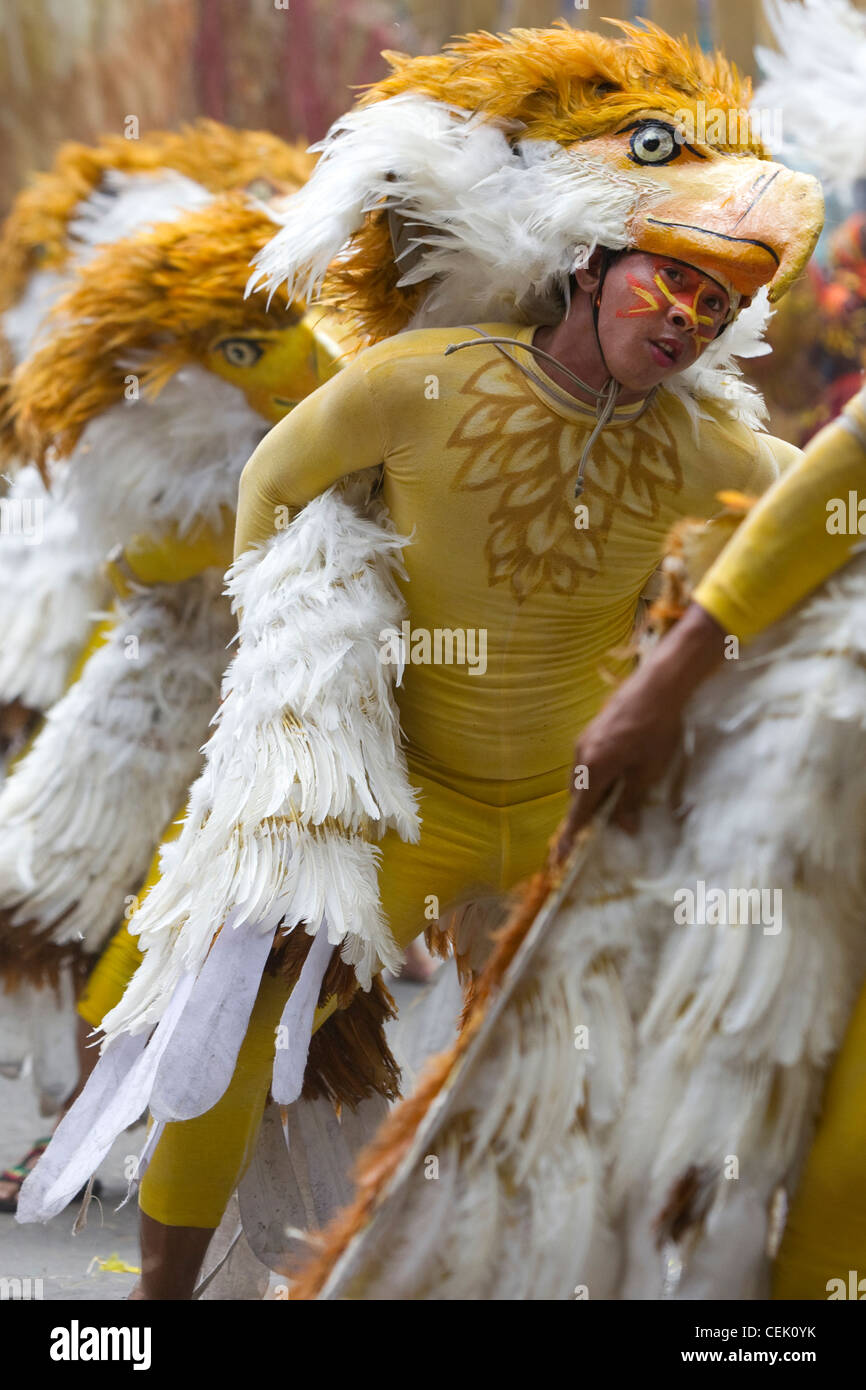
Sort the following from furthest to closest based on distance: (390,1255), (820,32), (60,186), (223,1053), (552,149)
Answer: (60,186), (820,32), (552,149), (223,1053), (390,1255)

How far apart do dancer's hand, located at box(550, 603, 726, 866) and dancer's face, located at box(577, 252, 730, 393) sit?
17.1 inches

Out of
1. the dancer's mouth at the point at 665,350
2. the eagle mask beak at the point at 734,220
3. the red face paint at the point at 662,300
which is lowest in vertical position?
the dancer's mouth at the point at 665,350

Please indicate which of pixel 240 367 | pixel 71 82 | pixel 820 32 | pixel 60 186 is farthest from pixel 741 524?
pixel 71 82

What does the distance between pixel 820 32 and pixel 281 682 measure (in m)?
1.89

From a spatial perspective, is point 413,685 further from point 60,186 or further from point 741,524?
point 60,186

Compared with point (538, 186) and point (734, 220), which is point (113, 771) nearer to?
point (538, 186)

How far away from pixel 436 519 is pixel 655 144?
1.50 feet

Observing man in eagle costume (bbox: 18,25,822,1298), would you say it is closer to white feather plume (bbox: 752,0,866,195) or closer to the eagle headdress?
the eagle headdress

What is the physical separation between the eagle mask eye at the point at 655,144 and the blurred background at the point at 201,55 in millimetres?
4093

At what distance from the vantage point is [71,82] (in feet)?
18.1

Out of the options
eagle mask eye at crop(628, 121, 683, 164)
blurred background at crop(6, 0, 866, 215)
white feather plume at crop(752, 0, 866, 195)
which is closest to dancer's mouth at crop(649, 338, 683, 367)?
eagle mask eye at crop(628, 121, 683, 164)

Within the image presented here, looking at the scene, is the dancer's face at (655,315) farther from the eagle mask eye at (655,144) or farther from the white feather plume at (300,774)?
the white feather plume at (300,774)

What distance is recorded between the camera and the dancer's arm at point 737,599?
1.14 m

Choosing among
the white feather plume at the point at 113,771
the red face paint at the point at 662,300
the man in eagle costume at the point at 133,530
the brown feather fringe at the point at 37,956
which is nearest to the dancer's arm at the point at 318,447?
the red face paint at the point at 662,300
